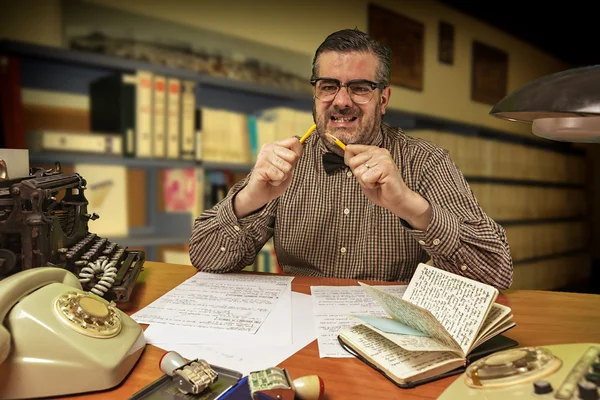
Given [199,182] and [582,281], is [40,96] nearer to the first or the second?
[199,182]

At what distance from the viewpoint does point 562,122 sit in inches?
24.0

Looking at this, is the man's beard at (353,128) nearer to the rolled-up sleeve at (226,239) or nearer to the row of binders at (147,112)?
the rolled-up sleeve at (226,239)

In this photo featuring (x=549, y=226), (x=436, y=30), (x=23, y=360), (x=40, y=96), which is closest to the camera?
(x=23, y=360)

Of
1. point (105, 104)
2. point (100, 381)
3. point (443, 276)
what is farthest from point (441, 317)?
point (105, 104)

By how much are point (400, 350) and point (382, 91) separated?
0.98 metres

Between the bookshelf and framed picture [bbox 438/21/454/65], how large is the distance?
610 millimetres

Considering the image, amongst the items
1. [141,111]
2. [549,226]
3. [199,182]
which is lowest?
[549,226]

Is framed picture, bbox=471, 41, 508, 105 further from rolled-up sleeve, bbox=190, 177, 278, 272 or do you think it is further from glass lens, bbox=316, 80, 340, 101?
rolled-up sleeve, bbox=190, 177, 278, 272

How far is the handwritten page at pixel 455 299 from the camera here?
2.24 ft

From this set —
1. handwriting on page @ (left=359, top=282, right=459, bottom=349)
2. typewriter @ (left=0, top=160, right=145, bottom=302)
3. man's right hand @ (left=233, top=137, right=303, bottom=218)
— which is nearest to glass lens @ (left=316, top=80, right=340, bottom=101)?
man's right hand @ (left=233, top=137, right=303, bottom=218)

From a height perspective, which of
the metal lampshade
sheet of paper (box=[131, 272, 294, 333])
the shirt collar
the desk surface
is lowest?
the desk surface

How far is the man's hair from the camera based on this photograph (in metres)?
1.42

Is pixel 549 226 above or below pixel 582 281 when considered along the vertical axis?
above

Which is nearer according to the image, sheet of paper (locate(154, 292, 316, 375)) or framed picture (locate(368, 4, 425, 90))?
sheet of paper (locate(154, 292, 316, 375))
